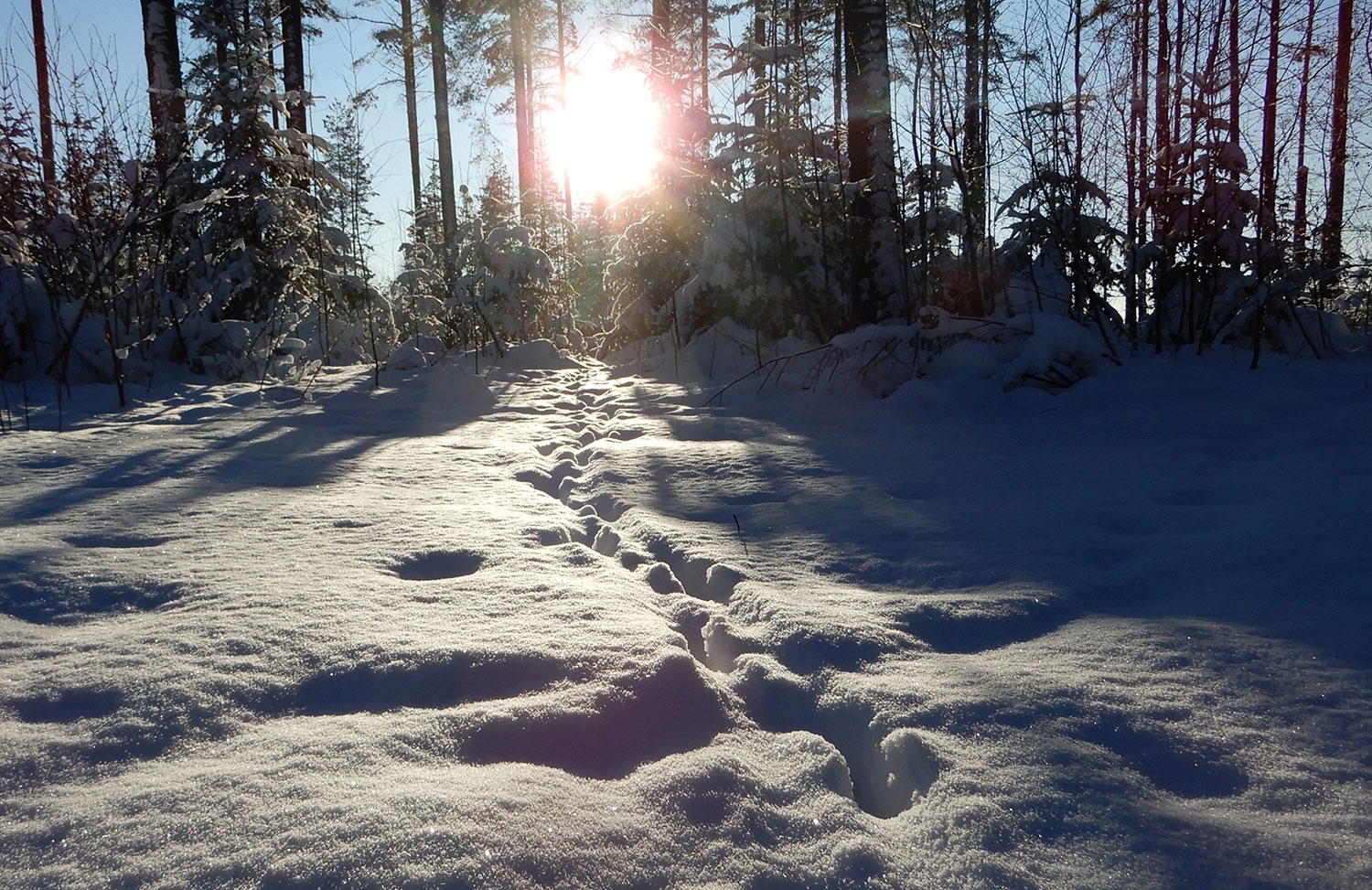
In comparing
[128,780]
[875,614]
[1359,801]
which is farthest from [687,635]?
[1359,801]

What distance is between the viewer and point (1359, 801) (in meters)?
0.94

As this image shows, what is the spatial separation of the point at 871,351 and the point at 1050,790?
3.99 m

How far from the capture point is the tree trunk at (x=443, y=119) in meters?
12.0

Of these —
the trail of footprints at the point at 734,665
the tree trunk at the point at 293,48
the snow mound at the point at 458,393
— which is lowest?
the trail of footprints at the point at 734,665

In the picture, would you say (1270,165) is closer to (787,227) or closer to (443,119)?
(787,227)

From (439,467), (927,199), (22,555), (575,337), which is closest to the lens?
(22,555)

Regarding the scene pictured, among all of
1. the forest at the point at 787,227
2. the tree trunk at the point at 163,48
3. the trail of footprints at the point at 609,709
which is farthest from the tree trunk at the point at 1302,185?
the tree trunk at the point at 163,48

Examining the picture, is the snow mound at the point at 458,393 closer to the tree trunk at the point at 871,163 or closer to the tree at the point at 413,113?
the tree trunk at the point at 871,163

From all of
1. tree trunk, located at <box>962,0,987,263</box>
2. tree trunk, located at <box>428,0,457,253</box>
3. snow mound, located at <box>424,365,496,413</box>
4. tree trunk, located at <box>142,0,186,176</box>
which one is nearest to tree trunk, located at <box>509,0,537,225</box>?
tree trunk, located at <box>428,0,457,253</box>

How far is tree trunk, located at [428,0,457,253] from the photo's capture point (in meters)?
12.0

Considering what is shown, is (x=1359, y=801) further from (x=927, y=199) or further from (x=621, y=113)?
(x=621, y=113)

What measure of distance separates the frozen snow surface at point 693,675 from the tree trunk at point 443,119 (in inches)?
389

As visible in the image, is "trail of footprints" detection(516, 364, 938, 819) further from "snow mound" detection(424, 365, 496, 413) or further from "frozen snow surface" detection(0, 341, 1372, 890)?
"snow mound" detection(424, 365, 496, 413)

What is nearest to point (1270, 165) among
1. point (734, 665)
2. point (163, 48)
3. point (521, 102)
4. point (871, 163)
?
point (871, 163)
